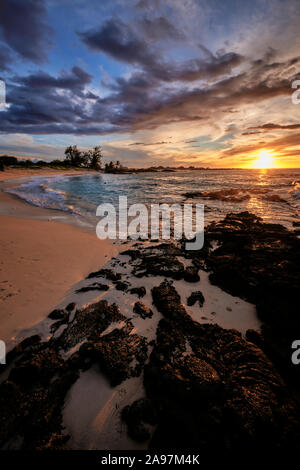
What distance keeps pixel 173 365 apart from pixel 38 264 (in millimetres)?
4397

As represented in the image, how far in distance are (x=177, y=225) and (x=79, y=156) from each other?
9434cm

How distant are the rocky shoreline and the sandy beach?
546 millimetres

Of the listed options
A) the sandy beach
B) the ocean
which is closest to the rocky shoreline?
the sandy beach

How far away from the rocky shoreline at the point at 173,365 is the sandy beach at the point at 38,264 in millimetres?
546

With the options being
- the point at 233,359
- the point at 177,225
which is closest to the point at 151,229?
the point at 177,225

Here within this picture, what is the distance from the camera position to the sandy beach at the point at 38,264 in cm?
343

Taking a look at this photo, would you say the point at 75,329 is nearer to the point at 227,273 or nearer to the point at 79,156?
the point at 227,273

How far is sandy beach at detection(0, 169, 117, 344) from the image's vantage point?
11.2 feet

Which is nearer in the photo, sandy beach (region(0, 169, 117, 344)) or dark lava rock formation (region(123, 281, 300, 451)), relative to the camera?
dark lava rock formation (region(123, 281, 300, 451))

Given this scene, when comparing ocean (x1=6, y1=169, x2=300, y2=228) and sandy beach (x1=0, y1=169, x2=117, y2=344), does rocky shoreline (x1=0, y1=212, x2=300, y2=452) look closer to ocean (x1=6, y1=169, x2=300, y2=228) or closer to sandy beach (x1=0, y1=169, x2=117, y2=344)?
sandy beach (x1=0, y1=169, x2=117, y2=344)

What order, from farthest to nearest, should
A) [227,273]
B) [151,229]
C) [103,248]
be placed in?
1. [151,229]
2. [103,248]
3. [227,273]

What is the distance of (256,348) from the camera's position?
2574 millimetres

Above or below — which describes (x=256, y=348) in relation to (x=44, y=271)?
below

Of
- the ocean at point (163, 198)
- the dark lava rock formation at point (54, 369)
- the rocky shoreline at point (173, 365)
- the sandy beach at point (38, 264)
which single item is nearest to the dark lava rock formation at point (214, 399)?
the rocky shoreline at point (173, 365)
